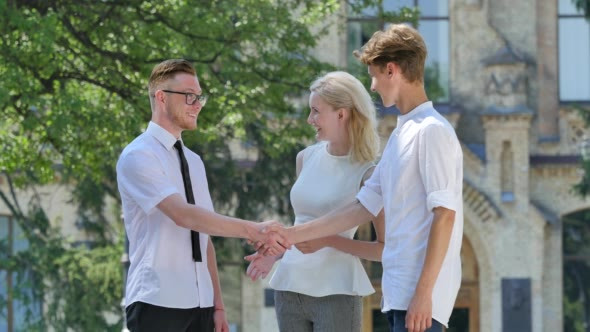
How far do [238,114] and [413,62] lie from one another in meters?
9.53

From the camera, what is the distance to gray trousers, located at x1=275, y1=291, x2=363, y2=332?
6.54 metres

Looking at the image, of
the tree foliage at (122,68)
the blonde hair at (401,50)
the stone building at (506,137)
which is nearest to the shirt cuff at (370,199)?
the blonde hair at (401,50)

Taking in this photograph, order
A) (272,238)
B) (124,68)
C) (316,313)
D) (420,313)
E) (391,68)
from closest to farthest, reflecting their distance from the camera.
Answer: (420,313), (391,68), (316,313), (272,238), (124,68)

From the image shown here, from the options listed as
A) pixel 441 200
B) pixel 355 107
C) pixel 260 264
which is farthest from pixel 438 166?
pixel 260 264

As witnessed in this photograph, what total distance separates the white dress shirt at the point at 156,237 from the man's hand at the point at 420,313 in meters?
1.15

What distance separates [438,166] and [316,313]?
125cm

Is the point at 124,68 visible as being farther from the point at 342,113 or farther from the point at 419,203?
the point at 419,203

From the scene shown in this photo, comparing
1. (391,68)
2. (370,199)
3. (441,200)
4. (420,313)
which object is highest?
(391,68)

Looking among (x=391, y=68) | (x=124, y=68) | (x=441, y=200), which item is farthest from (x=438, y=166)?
(x=124, y=68)

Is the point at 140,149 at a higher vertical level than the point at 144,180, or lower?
higher

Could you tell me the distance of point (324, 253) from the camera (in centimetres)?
669

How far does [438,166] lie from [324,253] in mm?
1228

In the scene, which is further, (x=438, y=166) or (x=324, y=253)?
(x=324, y=253)

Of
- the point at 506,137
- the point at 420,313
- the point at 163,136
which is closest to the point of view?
the point at 420,313
